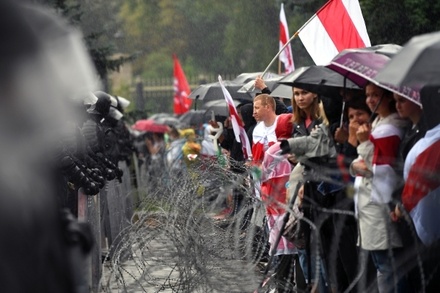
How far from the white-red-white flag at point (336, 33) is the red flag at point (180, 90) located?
17.7 metres

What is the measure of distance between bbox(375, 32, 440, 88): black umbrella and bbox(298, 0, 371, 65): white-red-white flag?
15.9ft

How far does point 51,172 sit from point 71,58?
32 centimetres

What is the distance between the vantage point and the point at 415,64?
5449mm

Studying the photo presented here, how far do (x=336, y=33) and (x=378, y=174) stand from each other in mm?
4389

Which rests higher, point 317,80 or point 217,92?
point 317,80

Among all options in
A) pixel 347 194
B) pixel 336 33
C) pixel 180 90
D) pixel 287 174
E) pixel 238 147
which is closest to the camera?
pixel 347 194

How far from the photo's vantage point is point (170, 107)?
175ft

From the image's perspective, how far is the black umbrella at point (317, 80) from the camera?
25.5 feet

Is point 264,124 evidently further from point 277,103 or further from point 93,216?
point 93,216

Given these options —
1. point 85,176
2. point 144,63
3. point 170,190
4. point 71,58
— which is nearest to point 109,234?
point 85,176

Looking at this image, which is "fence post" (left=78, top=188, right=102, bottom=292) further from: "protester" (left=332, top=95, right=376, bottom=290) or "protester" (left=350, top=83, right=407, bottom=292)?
"protester" (left=350, top=83, right=407, bottom=292)

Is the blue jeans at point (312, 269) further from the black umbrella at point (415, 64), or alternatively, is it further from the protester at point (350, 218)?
the black umbrella at point (415, 64)

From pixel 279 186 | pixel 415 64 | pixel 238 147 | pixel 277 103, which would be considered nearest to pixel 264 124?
pixel 277 103

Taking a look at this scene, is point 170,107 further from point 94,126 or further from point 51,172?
point 51,172
